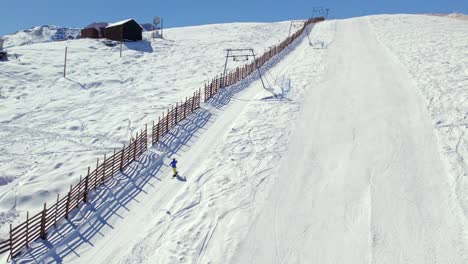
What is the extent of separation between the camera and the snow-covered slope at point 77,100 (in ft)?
59.4

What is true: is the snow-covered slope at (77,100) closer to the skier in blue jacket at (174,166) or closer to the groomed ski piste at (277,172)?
the groomed ski piste at (277,172)

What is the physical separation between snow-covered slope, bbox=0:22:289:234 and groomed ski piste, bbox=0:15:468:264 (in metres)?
0.17

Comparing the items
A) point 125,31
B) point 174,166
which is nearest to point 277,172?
point 174,166

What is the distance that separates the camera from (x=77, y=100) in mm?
30500

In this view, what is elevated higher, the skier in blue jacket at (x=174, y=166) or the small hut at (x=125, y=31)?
the small hut at (x=125, y=31)

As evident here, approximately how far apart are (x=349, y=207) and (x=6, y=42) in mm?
106954

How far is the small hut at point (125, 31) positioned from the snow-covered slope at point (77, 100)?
1773 millimetres

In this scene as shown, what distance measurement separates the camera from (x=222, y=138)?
21234 mm

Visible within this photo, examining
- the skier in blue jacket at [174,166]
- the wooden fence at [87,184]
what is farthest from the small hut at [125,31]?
the skier in blue jacket at [174,166]

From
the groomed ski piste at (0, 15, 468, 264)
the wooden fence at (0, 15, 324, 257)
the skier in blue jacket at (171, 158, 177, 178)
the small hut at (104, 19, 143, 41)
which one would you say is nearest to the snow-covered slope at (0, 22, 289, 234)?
the groomed ski piste at (0, 15, 468, 264)

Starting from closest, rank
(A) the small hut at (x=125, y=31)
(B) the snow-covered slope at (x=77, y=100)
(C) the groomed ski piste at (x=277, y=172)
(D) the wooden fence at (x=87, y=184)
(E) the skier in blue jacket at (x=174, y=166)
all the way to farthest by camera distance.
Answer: (C) the groomed ski piste at (x=277, y=172) → (D) the wooden fence at (x=87, y=184) → (E) the skier in blue jacket at (x=174, y=166) → (B) the snow-covered slope at (x=77, y=100) → (A) the small hut at (x=125, y=31)

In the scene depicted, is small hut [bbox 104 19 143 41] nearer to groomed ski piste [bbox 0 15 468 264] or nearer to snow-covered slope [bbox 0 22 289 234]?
snow-covered slope [bbox 0 22 289 234]

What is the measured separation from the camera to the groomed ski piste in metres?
12.6

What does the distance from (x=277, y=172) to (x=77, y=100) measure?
20.4 m
